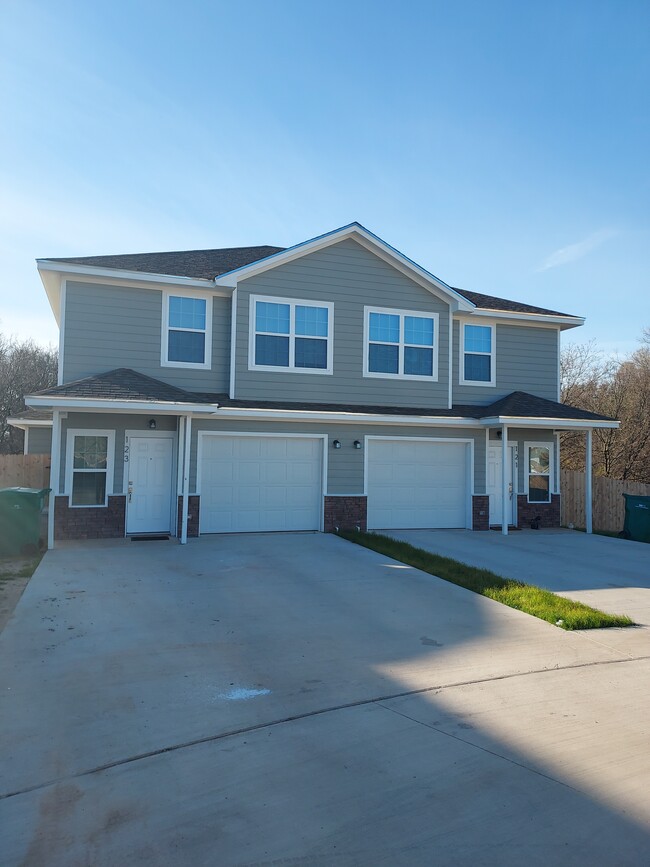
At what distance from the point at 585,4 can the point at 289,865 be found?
11.7 meters

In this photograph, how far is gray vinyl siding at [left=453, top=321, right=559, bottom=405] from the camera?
641 inches

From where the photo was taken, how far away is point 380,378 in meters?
15.1

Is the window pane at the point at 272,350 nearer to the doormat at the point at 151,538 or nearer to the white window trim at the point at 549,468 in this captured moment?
the doormat at the point at 151,538

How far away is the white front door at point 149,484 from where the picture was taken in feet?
43.1

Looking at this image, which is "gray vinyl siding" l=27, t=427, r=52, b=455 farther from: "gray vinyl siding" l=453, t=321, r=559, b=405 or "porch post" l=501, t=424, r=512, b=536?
"porch post" l=501, t=424, r=512, b=536

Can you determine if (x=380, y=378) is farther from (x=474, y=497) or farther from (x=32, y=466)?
(x=32, y=466)

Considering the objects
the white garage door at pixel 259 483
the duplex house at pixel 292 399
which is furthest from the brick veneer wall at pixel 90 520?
the white garage door at pixel 259 483

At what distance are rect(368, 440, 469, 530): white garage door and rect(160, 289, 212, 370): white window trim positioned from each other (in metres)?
4.15

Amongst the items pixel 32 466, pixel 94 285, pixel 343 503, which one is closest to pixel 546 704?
pixel 343 503

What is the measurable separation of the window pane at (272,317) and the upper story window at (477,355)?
15.3ft

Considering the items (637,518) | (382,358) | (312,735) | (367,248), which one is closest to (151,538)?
(382,358)

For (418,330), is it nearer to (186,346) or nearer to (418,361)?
(418,361)

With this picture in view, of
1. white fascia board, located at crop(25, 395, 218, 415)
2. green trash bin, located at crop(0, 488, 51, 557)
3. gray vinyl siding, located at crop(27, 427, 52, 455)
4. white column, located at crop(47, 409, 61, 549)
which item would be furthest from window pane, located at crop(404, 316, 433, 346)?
gray vinyl siding, located at crop(27, 427, 52, 455)

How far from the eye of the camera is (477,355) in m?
16.4
